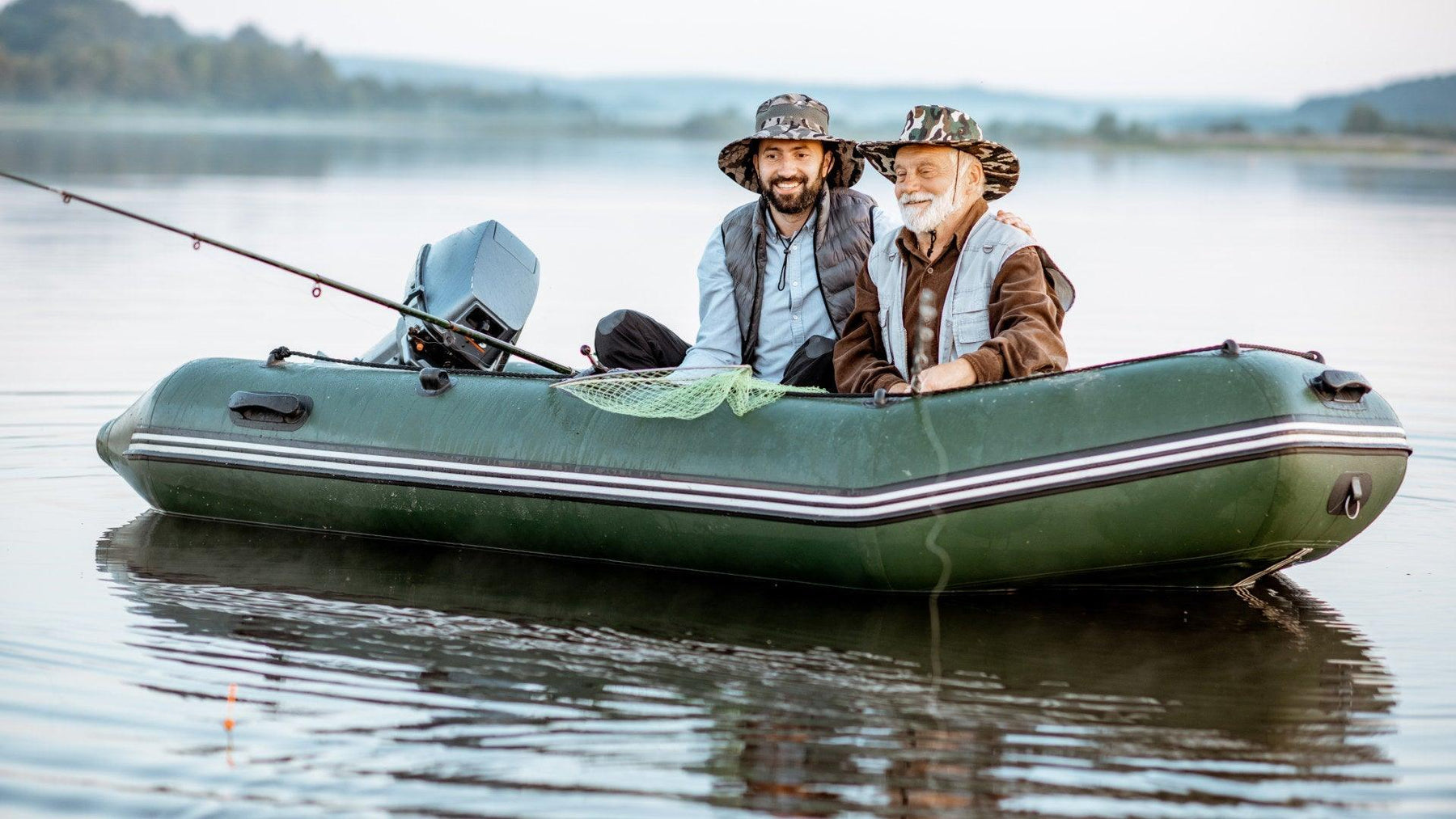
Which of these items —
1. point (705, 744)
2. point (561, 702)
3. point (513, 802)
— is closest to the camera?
point (513, 802)

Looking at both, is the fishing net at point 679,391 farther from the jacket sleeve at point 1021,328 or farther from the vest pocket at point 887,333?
the jacket sleeve at point 1021,328

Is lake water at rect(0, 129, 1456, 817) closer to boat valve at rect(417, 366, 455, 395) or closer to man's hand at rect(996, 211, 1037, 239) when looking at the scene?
boat valve at rect(417, 366, 455, 395)

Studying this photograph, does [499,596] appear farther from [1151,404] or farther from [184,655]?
[1151,404]

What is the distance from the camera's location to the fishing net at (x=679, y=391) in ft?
16.8

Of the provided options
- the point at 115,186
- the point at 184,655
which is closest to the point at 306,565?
the point at 184,655

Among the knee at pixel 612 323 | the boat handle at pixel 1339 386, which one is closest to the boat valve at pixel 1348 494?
the boat handle at pixel 1339 386

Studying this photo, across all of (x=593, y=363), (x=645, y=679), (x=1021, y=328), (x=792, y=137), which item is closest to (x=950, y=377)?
→ (x=1021, y=328)

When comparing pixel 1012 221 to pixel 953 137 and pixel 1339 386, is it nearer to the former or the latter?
pixel 953 137

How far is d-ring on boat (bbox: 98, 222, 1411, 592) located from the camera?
15.2 ft

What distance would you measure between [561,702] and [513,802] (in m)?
0.65

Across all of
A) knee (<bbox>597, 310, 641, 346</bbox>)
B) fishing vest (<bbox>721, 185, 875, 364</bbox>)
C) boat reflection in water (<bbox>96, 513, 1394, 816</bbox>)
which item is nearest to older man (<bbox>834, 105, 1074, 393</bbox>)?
fishing vest (<bbox>721, 185, 875, 364</bbox>)

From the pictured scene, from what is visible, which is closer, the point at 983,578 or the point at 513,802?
the point at 513,802

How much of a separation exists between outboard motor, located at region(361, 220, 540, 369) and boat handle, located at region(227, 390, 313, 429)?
56cm

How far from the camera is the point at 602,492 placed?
17.1 ft
